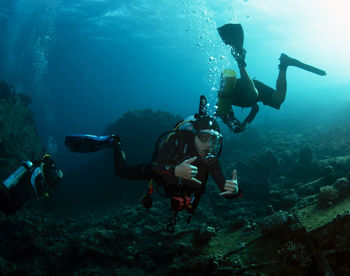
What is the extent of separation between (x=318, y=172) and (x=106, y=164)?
1414 centimetres

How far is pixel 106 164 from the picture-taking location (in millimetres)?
17469

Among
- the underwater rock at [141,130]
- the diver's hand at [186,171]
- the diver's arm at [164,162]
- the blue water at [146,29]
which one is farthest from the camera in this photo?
the blue water at [146,29]

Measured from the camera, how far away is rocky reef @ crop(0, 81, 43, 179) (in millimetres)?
11344

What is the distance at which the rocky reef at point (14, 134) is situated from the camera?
1134 centimetres

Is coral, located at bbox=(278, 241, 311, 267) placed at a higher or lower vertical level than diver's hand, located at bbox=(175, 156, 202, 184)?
lower

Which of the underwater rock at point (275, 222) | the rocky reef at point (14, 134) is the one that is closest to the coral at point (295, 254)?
the underwater rock at point (275, 222)

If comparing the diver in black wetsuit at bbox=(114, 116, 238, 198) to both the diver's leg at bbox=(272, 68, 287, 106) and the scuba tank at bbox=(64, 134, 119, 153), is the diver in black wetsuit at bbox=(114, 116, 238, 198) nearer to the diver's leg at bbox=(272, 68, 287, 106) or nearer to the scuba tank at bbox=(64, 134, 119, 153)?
the scuba tank at bbox=(64, 134, 119, 153)

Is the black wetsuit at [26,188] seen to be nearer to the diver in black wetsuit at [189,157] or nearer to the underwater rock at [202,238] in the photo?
the diver in black wetsuit at [189,157]

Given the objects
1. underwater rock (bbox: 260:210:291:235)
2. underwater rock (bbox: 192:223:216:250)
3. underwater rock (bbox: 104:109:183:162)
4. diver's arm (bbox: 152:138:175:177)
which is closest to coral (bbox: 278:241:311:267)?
underwater rock (bbox: 260:210:291:235)

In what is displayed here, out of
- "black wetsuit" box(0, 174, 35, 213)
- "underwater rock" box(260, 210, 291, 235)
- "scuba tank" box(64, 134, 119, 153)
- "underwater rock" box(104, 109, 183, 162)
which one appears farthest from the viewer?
"underwater rock" box(104, 109, 183, 162)

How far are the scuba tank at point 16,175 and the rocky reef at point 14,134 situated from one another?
7817mm

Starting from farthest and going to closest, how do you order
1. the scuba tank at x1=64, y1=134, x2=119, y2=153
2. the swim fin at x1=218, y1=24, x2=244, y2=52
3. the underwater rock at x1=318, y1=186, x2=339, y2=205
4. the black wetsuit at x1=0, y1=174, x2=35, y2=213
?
the swim fin at x1=218, y1=24, x2=244, y2=52
the underwater rock at x1=318, y1=186, x2=339, y2=205
the scuba tank at x1=64, y1=134, x2=119, y2=153
the black wetsuit at x1=0, y1=174, x2=35, y2=213

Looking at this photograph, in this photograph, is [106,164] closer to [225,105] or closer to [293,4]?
[225,105]

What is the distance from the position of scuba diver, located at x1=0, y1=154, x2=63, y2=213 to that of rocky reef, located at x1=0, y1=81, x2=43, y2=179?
25.8ft
